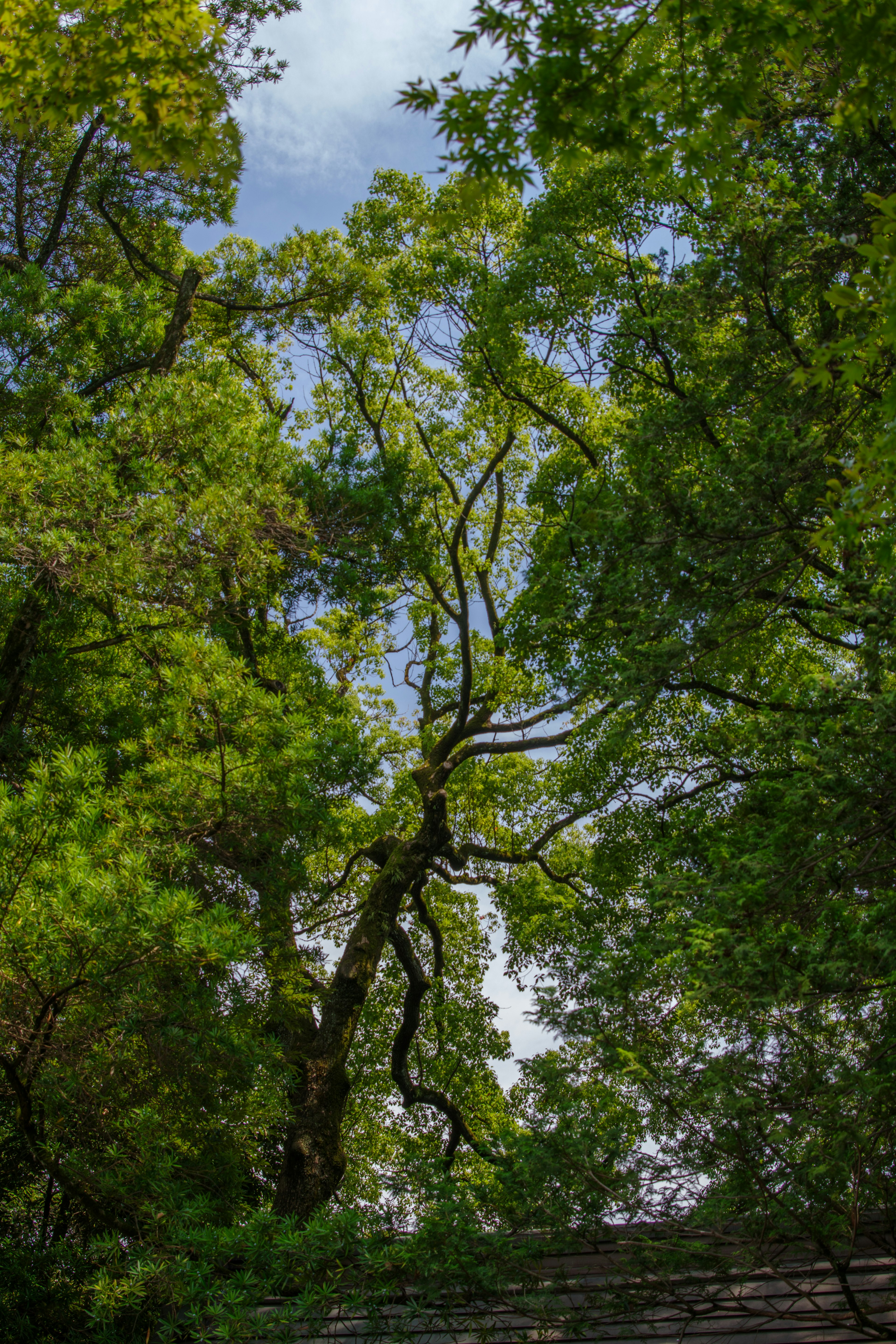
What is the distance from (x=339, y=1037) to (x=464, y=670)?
4050 millimetres

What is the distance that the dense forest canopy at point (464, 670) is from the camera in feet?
13.0

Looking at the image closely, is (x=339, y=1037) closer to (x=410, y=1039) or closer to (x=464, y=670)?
(x=410, y=1039)

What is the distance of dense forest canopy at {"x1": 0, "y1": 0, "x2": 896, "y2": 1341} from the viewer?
13.0 feet

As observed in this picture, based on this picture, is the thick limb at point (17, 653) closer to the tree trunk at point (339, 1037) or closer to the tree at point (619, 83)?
the tree trunk at point (339, 1037)

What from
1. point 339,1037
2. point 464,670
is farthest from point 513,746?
point 339,1037

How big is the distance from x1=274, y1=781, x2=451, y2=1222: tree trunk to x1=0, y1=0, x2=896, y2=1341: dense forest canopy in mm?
52

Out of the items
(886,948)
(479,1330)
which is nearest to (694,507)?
(886,948)

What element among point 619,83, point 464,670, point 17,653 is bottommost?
point 619,83

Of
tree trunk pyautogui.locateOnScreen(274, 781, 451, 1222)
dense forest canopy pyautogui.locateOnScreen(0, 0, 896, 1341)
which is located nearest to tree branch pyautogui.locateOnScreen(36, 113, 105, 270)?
dense forest canopy pyautogui.locateOnScreen(0, 0, 896, 1341)

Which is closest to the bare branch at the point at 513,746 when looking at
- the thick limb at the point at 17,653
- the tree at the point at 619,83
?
the thick limb at the point at 17,653

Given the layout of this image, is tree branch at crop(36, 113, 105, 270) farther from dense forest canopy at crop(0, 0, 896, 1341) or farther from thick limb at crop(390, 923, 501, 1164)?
thick limb at crop(390, 923, 501, 1164)

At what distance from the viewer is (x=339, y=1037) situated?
956 centimetres

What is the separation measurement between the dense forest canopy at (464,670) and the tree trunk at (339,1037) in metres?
0.05

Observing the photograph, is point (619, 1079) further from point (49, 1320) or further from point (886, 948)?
point (49, 1320)
